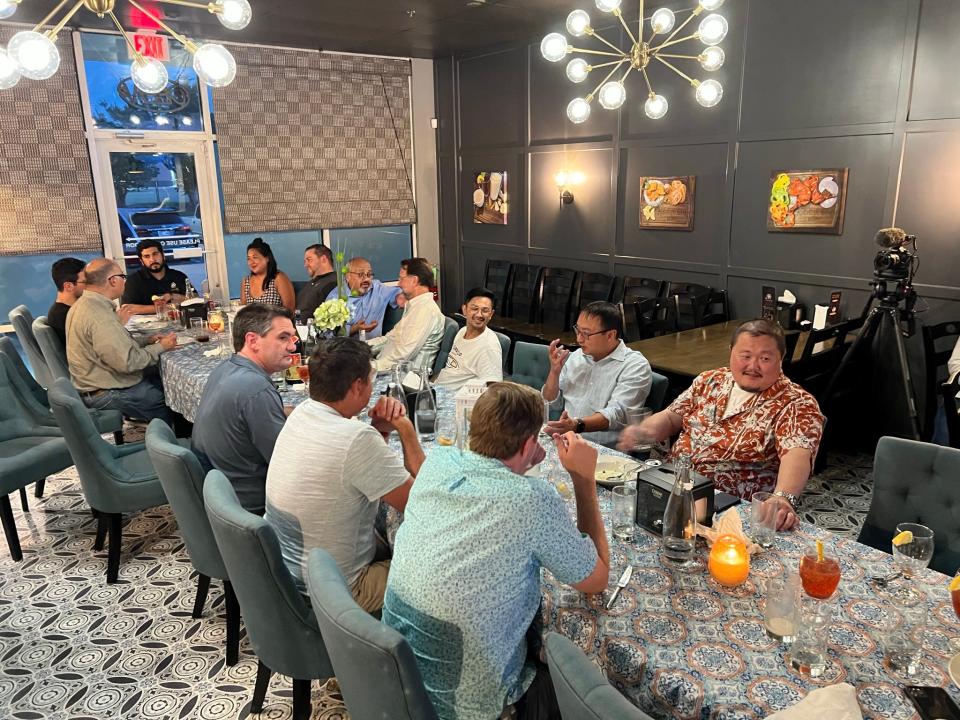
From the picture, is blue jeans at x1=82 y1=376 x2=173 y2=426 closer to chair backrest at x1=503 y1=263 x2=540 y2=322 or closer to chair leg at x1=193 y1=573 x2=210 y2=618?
chair leg at x1=193 y1=573 x2=210 y2=618

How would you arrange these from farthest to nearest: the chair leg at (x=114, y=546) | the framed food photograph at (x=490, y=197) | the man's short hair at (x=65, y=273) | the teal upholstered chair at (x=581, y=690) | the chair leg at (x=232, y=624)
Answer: the framed food photograph at (x=490, y=197) → the man's short hair at (x=65, y=273) → the chair leg at (x=114, y=546) → the chair leg at (x=232, y=624) → the teal upholstered chair at (x=581, y=690)

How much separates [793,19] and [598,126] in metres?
1.98

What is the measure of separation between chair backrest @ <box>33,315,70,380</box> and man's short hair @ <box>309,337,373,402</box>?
2913 millimetres

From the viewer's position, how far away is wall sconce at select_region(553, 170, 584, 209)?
6898 mm

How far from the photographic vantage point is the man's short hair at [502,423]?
5.21 ft

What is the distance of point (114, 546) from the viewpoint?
3244 millimetres

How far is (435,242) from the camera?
888cm

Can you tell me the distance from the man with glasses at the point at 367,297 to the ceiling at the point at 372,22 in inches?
87.8

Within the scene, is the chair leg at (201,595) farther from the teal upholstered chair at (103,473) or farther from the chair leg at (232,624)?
the teal upholstered chair at (103,473)

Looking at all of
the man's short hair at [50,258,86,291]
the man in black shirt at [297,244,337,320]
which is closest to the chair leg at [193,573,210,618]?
the man's short hair at [50,258,86,291]

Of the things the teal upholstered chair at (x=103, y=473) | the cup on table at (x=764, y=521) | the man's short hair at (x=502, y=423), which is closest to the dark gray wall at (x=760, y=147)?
the cup on table at (x=764, y=521)

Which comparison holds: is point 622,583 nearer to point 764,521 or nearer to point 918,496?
point 764,521

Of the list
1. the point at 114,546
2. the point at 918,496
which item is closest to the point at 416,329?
the point at 114,546

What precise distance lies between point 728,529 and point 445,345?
2.84m
